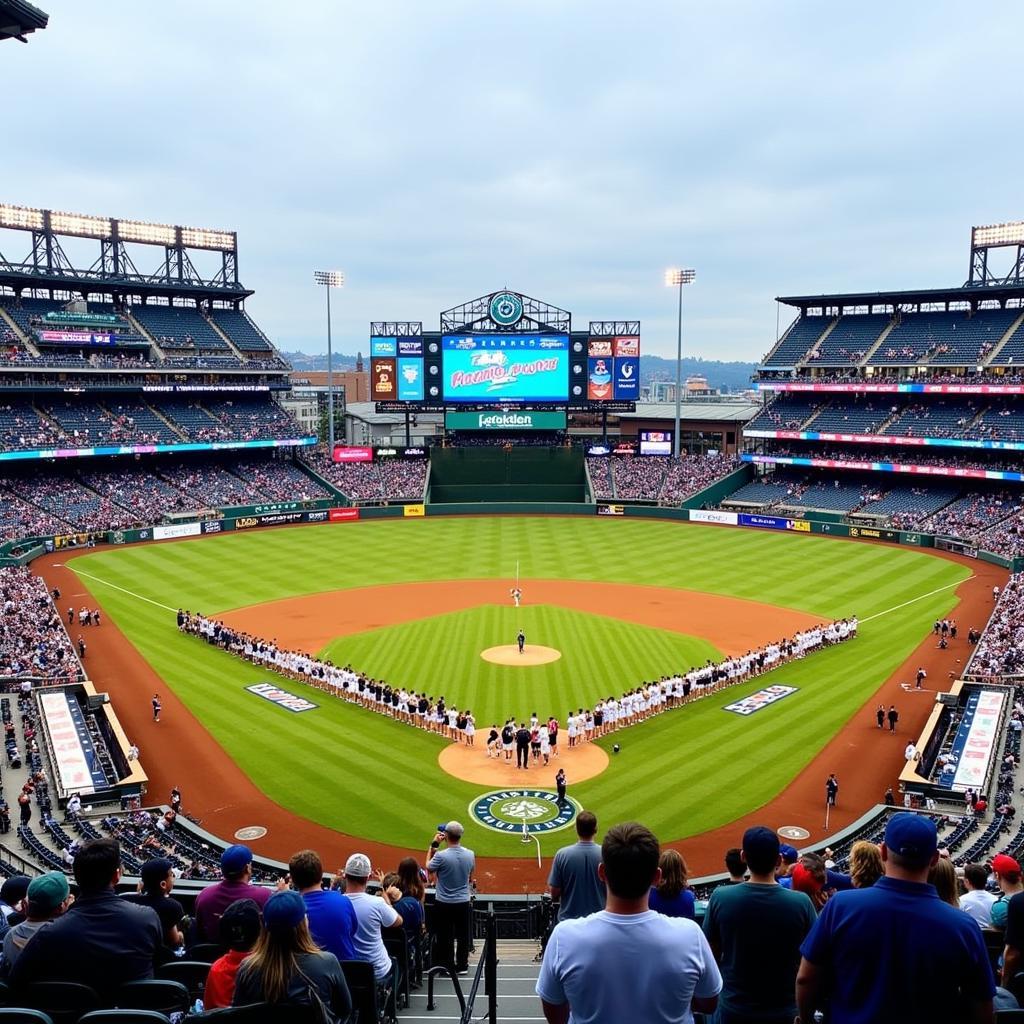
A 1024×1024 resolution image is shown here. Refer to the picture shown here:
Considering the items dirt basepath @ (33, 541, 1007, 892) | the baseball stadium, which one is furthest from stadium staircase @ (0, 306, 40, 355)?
dirt basepath @ (33, 541, 1007, 892)

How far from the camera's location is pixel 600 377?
8081 cm

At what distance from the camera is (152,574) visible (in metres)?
50.9

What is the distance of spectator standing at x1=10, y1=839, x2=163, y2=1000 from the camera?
17.5 feet

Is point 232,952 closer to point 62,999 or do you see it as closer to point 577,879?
point 62,999

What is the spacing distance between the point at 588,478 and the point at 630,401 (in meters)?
8.10

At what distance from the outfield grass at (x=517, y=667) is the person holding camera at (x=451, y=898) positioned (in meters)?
17.4

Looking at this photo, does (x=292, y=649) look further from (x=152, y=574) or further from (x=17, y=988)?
(x=17, y=988)

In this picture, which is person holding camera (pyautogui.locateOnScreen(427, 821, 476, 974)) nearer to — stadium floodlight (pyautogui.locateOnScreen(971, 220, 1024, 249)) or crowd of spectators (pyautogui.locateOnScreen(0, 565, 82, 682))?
crowd of spectators (pyautogui.locateOnScreen(0, 565, 82, 682))

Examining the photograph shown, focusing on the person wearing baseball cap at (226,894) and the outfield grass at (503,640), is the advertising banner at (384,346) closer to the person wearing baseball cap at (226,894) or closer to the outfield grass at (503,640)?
the outfield grass at (503,640)

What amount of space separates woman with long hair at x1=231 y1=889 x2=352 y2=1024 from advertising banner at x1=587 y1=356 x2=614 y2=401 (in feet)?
255

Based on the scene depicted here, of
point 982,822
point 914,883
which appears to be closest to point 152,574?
point 982,822

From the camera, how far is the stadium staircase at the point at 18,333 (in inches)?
2766

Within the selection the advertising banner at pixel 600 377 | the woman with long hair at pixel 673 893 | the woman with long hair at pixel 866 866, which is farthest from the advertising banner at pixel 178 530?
the woman with long hair at pixel 866 866

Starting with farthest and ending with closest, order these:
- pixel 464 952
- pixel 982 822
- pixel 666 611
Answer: pixel 666 611, pixel 982 822, pixel 464 952
